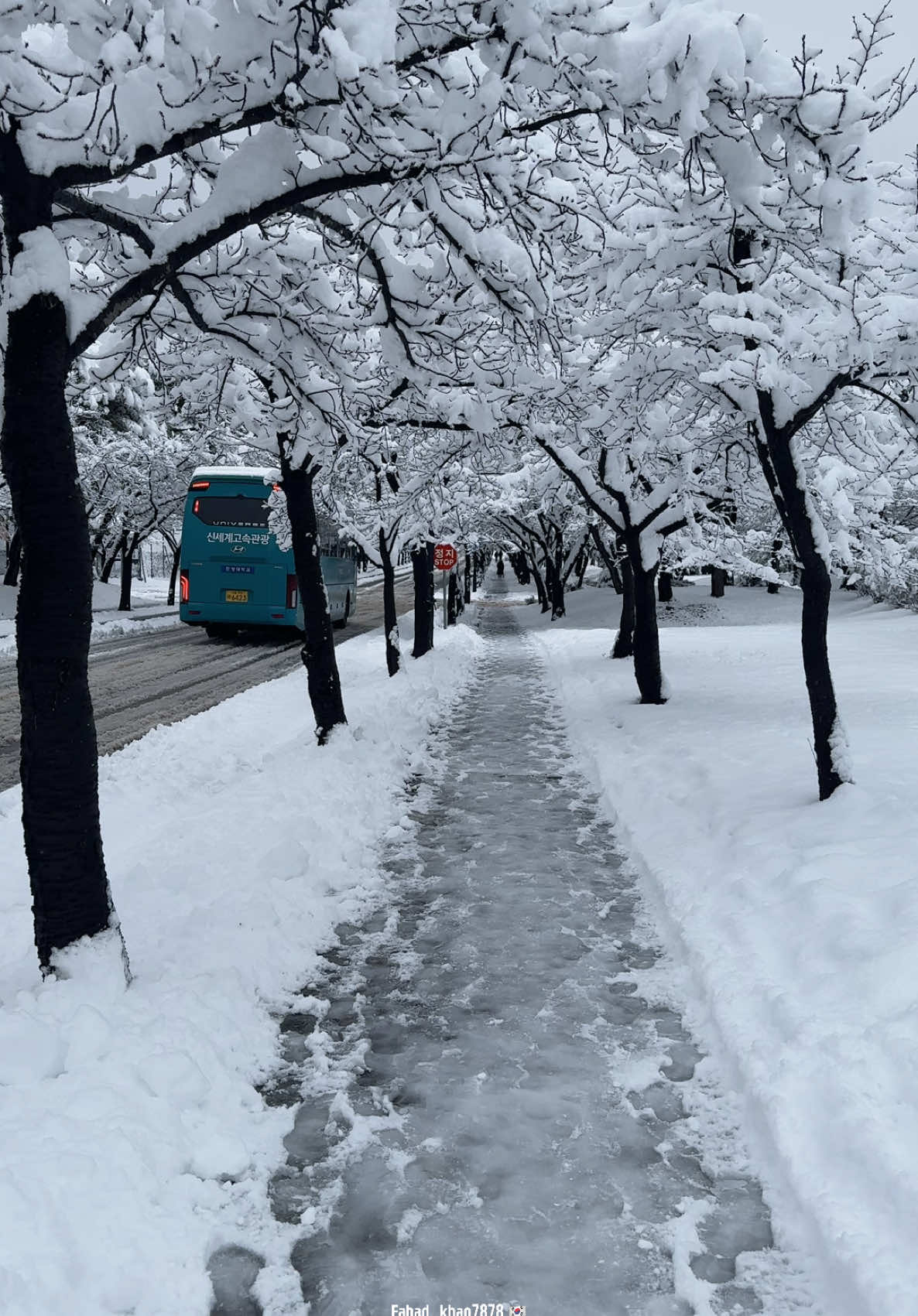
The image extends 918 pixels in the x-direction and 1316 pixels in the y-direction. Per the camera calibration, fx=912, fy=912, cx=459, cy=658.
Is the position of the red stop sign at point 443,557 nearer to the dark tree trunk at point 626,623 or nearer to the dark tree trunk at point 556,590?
the dark tree trunk at point 626,623

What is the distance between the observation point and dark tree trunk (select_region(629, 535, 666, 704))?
43.1ft

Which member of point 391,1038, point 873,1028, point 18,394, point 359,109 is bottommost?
point 391,1038

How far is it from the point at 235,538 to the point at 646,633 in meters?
12.4

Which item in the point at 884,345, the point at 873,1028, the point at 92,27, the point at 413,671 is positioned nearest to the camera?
the point at 92,27

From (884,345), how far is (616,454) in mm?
6833

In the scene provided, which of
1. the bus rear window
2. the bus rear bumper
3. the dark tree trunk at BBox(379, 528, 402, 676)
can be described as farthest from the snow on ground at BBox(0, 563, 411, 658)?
the dark tree trunk at BBox(379, 528, 402, 676)

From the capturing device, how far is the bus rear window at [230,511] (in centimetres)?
2209

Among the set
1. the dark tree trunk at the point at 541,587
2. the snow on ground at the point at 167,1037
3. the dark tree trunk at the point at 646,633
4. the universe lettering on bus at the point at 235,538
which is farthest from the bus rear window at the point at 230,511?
the dark tree trunk at the point at 541,587

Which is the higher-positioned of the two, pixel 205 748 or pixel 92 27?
pixel 92 27

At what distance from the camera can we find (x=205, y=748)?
1101 centimetres

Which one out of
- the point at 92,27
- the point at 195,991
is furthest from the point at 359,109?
the point at 195,991

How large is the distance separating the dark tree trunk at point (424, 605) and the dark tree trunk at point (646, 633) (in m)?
7.60

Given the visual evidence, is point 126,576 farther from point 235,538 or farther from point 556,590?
point 556,590

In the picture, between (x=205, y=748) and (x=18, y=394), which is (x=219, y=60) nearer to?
(x=18, y=394)
